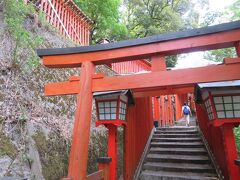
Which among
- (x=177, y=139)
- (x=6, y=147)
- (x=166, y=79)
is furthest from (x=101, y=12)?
(x=6, y=147)

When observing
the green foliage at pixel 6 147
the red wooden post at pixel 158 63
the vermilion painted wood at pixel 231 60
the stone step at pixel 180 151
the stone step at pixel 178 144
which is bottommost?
the stone step at pixel 180 151

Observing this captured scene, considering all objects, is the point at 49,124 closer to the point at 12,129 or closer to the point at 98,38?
the point at 12,129

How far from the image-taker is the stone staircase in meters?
5.98

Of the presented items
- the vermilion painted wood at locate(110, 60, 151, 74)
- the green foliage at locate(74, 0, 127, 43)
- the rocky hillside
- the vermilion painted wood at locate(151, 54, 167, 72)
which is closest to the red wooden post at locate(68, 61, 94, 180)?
the rocky hillside

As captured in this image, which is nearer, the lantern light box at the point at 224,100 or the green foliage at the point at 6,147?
the green foliage at the point at 6,147

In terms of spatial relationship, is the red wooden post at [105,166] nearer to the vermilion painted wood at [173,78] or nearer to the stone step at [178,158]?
the vermilion painted wood at [173,78]

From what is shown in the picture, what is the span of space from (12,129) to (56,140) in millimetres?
953

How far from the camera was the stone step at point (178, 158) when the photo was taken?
21.0ft

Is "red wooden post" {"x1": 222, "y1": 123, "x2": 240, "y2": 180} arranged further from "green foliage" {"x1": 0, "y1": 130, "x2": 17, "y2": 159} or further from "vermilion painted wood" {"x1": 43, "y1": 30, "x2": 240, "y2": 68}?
"green foliage" {"x1": 0, "y1": 130, "x2": 17, "y2": 159}

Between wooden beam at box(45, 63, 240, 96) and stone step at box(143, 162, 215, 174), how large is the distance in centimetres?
361

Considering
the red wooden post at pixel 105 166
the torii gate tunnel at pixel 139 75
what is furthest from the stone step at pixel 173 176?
the red wooden post at pixel 105 166

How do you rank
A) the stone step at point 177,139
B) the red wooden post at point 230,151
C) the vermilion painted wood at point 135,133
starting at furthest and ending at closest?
the stone step at point 177,139
the vermilion painted wood at point 135,133
the red wooden post at point 230,151

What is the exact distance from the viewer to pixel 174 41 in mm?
A: 3352

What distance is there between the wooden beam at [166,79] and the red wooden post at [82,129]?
144mm
